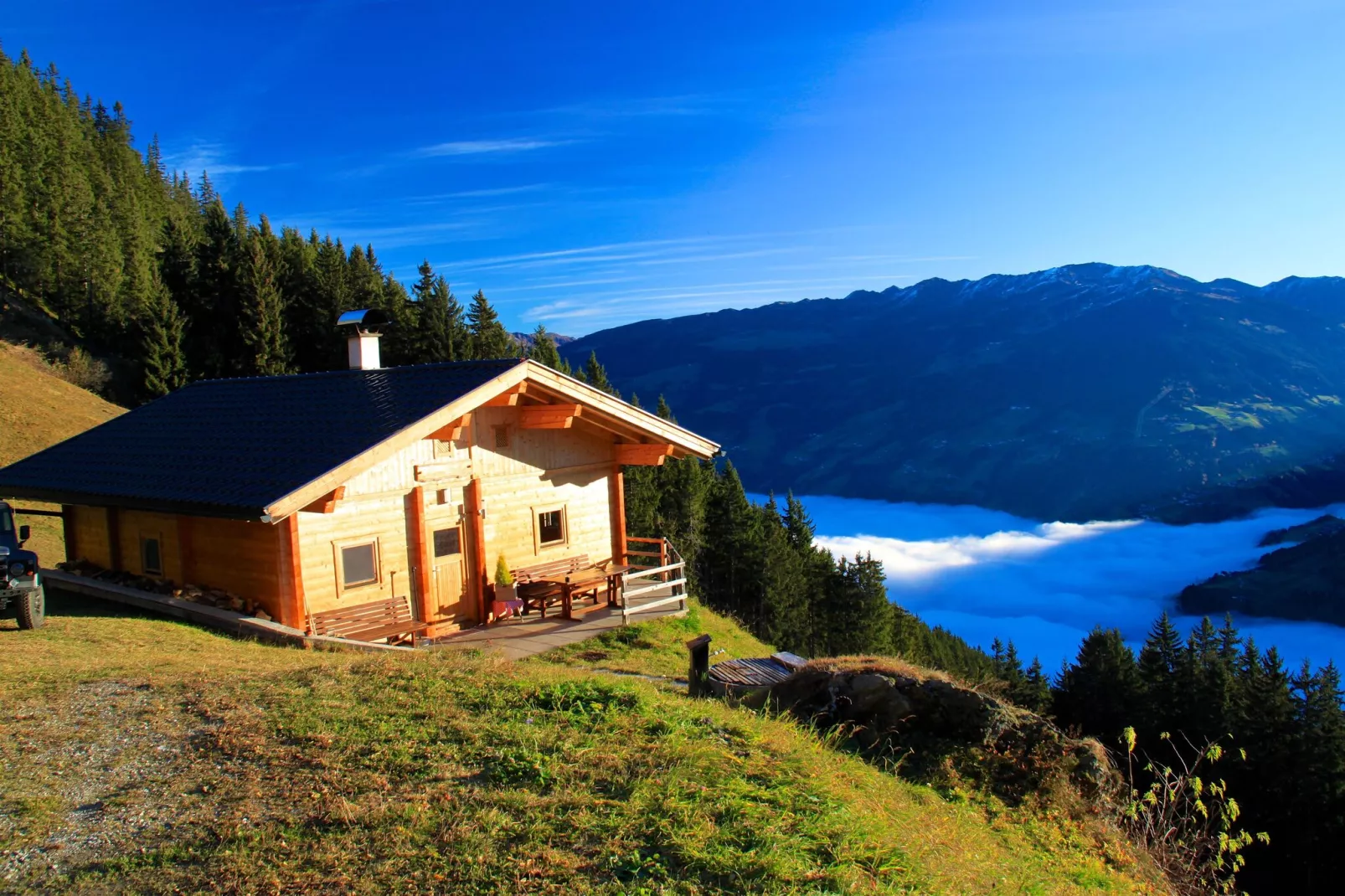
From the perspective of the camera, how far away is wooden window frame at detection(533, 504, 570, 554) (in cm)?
1788

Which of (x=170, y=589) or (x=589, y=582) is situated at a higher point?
(x=170, y=589)

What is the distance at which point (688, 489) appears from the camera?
2335 inches

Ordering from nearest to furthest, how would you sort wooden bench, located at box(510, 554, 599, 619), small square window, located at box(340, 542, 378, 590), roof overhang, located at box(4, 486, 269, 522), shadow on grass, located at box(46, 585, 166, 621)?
roof overhang, located at box(4, 486, 269, 522)
shadow on grass, located at box(46, 585, 166, 621)
small square window, located at box(340, 542, 378, 590)
wooden bench, located at box(510, 554, 599, 619)

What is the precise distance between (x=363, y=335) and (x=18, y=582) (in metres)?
9.81

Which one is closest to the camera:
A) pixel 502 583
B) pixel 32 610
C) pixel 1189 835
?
pixel 1189 835

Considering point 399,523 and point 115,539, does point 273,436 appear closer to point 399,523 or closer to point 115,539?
point 399,523

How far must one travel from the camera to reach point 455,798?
5789 millimetres

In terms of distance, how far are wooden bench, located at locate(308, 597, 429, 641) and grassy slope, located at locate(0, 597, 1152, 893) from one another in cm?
438

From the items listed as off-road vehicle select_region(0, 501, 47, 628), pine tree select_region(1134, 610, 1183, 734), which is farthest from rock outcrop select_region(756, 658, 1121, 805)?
pine tree select_region(1134, 610, 1183, 734)

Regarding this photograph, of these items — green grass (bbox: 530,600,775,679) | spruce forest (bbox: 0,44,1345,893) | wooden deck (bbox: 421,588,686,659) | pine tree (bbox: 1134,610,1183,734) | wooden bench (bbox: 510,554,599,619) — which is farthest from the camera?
pine tree (bbox: 1134,610,1183,734)

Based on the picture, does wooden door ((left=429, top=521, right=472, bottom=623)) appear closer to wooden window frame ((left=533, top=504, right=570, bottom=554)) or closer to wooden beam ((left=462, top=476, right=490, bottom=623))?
wooden beam ((left=462, top=476, right=490, bottom=623))

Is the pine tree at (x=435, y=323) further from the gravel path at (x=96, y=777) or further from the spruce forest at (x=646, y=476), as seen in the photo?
the gravel path at (x=96, y=777)

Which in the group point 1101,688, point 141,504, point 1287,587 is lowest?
point 1287,587

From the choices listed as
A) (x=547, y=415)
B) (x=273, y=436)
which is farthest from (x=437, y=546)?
(x=273, y=436)
